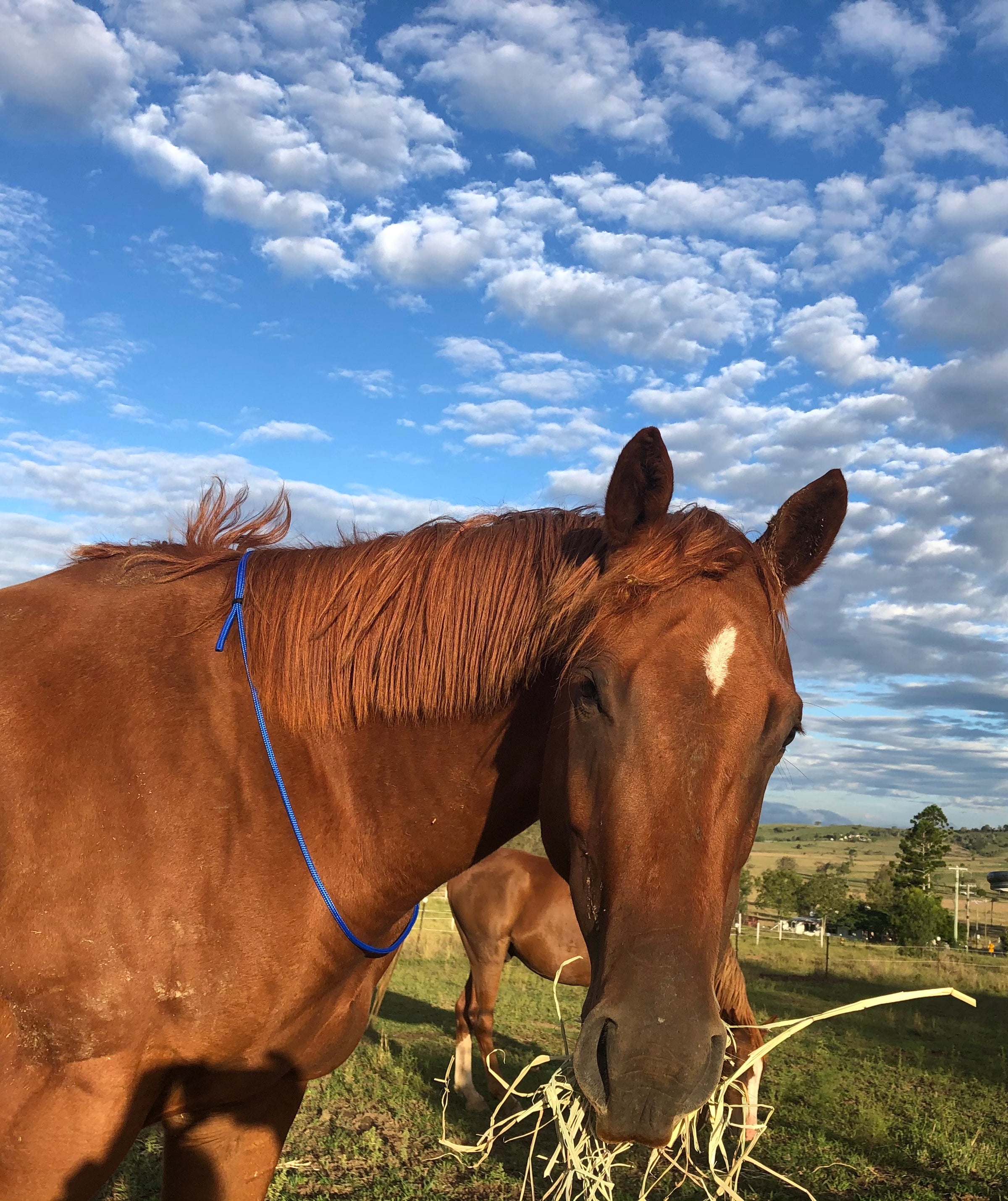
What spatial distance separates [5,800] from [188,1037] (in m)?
0.75

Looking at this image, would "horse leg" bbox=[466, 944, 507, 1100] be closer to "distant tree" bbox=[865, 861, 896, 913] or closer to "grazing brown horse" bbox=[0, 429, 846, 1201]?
"grazing brown horse" bbox=[0, 429, 846, 1201]

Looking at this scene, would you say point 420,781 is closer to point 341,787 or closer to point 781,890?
point 341,787

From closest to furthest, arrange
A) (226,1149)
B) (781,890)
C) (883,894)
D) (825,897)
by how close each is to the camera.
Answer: (226,1149) → (883,894) → (825,897) → (781,890)

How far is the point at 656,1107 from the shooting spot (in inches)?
62.2

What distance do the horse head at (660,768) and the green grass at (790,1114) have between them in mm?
4977

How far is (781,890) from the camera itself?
142ft

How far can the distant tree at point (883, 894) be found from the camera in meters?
34.1

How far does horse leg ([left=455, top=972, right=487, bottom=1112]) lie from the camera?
26.8 feet

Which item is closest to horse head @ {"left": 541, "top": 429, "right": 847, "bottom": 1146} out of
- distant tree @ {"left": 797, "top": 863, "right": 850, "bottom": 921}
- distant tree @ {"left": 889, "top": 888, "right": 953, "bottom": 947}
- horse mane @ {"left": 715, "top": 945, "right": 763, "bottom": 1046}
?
horse mane @ {"left": 715, "top": 945, "right": 763, "bottom": 1046}

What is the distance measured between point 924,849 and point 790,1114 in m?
32.4

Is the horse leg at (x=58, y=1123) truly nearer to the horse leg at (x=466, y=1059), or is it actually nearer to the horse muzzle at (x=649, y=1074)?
the horse muzzle at (x=649, y=1074)

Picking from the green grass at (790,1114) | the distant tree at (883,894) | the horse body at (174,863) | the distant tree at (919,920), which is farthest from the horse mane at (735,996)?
the distant tree at (883,894)

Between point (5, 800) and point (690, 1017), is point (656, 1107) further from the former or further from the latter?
point (5, 800)

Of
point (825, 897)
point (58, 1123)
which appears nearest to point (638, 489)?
point (58, 1123)
